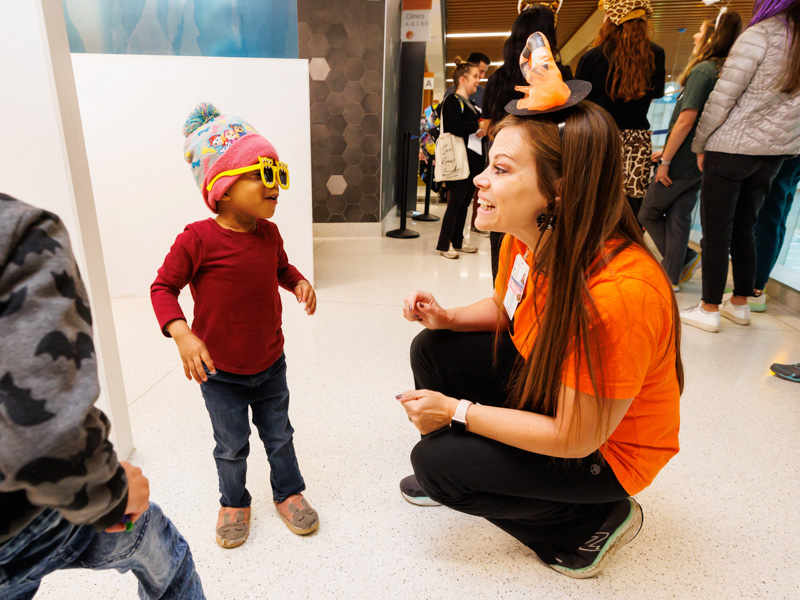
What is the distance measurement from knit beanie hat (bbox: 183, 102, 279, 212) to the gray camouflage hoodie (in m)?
0.58

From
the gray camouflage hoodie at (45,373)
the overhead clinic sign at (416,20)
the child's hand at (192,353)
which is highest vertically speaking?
the overhead clinic sign at (416,20)

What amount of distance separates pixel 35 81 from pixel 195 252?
531 millimetres

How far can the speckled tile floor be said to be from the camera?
107 cm

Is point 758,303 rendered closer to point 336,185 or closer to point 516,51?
point 516,51

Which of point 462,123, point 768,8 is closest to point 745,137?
point 768,8

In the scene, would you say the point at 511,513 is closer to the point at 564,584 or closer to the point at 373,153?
the point at 564,584

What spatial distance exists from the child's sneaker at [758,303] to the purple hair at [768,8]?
1.52 meters

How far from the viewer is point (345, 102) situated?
4.26 meters

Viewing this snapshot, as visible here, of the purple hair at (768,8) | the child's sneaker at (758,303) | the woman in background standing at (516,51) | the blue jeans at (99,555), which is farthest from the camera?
the child's sneaker at (758,303)

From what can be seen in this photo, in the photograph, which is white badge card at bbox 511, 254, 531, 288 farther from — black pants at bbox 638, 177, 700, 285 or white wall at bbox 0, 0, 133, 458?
black pants at bbox 638, 177, 700, 285

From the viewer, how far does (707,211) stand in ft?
7.66

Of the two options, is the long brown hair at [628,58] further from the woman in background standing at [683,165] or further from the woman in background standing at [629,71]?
the woman in background standing at [683,165]

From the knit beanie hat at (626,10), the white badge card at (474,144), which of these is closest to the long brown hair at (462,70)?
the white badge card at (474,144)

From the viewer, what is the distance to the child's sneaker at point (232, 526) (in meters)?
1.14
